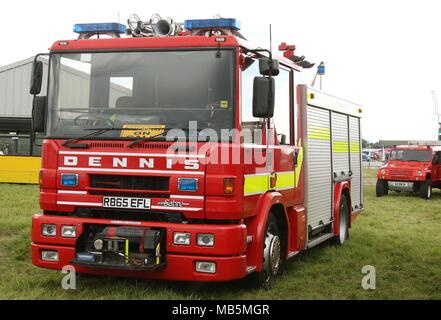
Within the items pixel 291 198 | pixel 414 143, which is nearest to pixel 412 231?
pixel 291 198

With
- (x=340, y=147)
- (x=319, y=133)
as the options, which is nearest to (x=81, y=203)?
(x=319, y=133)

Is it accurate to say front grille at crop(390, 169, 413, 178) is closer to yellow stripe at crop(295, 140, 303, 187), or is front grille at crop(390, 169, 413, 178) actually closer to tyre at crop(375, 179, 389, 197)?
tyre at crop(375, 179, 389, 197)

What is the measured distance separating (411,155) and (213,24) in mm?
18830

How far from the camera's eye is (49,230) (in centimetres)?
619

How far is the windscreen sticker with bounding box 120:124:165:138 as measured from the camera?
595 centimetres

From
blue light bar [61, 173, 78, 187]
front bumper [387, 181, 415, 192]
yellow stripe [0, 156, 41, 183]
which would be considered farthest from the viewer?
front bumper [387, 181, 415, 192]

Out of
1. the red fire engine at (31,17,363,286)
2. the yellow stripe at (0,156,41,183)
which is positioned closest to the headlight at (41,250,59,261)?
the red fire engine at (31,17,363,286)

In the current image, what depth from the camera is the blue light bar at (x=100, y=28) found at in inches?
262

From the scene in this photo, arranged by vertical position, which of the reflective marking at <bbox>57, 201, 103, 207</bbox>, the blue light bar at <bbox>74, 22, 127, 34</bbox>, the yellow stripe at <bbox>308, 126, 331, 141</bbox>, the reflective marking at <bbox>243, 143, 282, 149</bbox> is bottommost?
the reflective marking at <bbox>57, 201, 103, 207</bbox>

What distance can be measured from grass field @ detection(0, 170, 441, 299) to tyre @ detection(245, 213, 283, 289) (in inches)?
4.0

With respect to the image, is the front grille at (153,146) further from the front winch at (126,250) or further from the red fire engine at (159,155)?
the front winch at (126,250)

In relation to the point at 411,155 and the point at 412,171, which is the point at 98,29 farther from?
the point at 411,155

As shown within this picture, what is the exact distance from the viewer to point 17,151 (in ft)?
73.6
